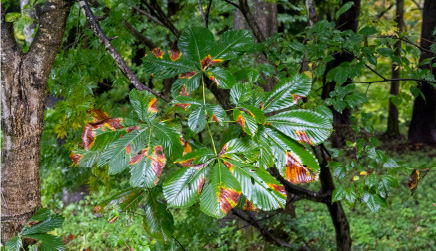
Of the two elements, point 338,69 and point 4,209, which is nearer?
point 4,209

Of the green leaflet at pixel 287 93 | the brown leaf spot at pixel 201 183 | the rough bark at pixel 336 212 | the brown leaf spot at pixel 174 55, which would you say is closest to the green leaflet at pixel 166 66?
the brown leaf spot at pixel 174 55

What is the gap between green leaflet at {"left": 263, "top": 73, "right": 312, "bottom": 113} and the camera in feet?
3.17

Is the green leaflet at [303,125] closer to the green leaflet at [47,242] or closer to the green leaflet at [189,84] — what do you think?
the green leaflet at [189,84]

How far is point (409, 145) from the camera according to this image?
9023 millimetres

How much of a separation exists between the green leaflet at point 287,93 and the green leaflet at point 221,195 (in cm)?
26

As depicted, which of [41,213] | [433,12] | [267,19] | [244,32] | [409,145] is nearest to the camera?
[244,32]

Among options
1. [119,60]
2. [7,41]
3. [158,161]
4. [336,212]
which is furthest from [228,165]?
[336,212]

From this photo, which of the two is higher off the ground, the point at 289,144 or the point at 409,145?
the point at 289,144

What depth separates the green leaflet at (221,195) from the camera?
787mm

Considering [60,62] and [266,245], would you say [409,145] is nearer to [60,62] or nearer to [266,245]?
[266,245]

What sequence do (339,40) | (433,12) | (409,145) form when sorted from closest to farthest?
(339,40), (433,12), (409,145)

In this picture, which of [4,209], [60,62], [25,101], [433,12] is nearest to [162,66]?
[25,101]

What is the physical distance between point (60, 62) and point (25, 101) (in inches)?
26.8

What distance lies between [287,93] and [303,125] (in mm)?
114
